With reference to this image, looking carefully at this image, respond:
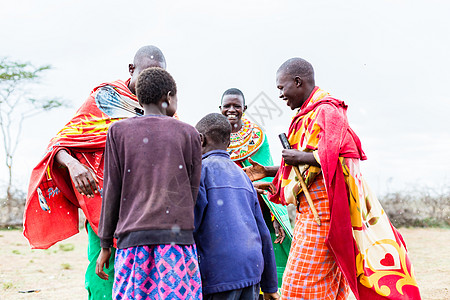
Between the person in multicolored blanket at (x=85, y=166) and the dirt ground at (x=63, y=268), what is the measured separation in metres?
3.04

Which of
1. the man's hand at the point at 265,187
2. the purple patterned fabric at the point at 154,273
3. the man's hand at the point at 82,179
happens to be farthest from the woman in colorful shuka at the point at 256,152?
the purple patterned fabric at the point at 154,273

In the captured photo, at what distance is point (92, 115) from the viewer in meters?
3.08

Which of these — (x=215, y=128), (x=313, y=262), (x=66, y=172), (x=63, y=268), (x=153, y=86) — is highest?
(x=153, y=86)

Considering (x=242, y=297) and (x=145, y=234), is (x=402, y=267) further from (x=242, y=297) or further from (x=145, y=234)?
(x=145, y=234)

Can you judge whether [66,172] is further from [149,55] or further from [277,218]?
[277,218]

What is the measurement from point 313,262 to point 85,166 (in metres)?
1.62

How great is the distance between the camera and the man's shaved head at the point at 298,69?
3201 millimetres

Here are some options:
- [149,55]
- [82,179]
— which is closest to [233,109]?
[149,55]

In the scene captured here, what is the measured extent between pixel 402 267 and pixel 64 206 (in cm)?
235

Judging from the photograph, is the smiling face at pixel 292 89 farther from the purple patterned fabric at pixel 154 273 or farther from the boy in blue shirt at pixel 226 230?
the purple patterned fabric at pixel 154 273

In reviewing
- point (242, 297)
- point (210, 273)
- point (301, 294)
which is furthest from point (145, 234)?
point (301, 294)

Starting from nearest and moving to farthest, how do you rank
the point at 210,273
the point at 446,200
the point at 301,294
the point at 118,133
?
1. the point at 118,133
2. the point at 210,273
3. the point at 301,294
4. the point at 446,200

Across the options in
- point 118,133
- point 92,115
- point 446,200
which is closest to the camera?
point 118,133

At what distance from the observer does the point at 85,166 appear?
2.84 meters
